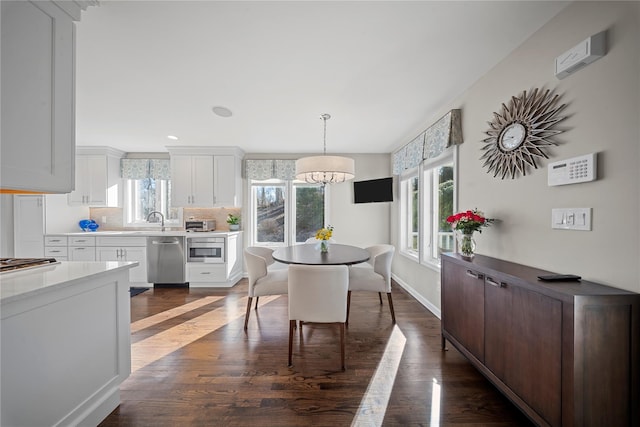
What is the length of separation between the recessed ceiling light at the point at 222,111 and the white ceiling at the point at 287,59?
70 millimetres

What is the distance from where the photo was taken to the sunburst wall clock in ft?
5.57

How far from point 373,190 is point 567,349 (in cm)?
399

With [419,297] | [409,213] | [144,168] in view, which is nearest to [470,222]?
[419,297]

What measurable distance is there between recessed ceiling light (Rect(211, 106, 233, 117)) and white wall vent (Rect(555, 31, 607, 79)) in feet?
9.83

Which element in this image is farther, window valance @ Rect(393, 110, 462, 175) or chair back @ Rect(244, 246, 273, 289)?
chair back @ Rect(244, 246, 273, 289)

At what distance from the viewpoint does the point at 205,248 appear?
4441 millimetres

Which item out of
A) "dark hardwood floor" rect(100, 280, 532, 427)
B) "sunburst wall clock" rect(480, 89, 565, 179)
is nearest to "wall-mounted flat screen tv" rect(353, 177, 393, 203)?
"dark hardwood floor" rect(100, 280, 532, 427)

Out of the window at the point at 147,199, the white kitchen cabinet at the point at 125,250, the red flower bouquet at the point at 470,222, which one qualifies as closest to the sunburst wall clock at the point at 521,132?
the red flower bouquet at the point at 470,222

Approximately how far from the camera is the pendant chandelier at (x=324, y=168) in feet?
9.48

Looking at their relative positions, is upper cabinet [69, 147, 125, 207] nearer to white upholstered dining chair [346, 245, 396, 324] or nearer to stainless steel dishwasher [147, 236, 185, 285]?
stainless steel dishwasher [147, 236, 185, 285]

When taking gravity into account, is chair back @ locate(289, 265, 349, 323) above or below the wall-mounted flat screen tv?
below

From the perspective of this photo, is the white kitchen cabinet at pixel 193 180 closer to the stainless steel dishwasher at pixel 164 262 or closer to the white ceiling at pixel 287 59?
the stainless steel dishwasher at pixel 164 262

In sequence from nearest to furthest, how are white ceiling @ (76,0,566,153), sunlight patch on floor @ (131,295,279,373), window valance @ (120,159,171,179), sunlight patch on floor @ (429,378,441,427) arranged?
1. sunlight patch on floor @ (429,378,441,427)
2. white ceiling @ (76,0,566,153)
3. sunlight patch on floor @ (131,295,279,373)
4. window valance @ (120,159,171,179)

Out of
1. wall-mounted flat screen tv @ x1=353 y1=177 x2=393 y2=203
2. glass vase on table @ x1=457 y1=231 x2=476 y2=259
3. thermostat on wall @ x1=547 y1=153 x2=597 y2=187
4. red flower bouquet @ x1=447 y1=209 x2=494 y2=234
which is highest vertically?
wall-mounted flat screen tv @ x1=353 y1=177 x2=393 y2=203
